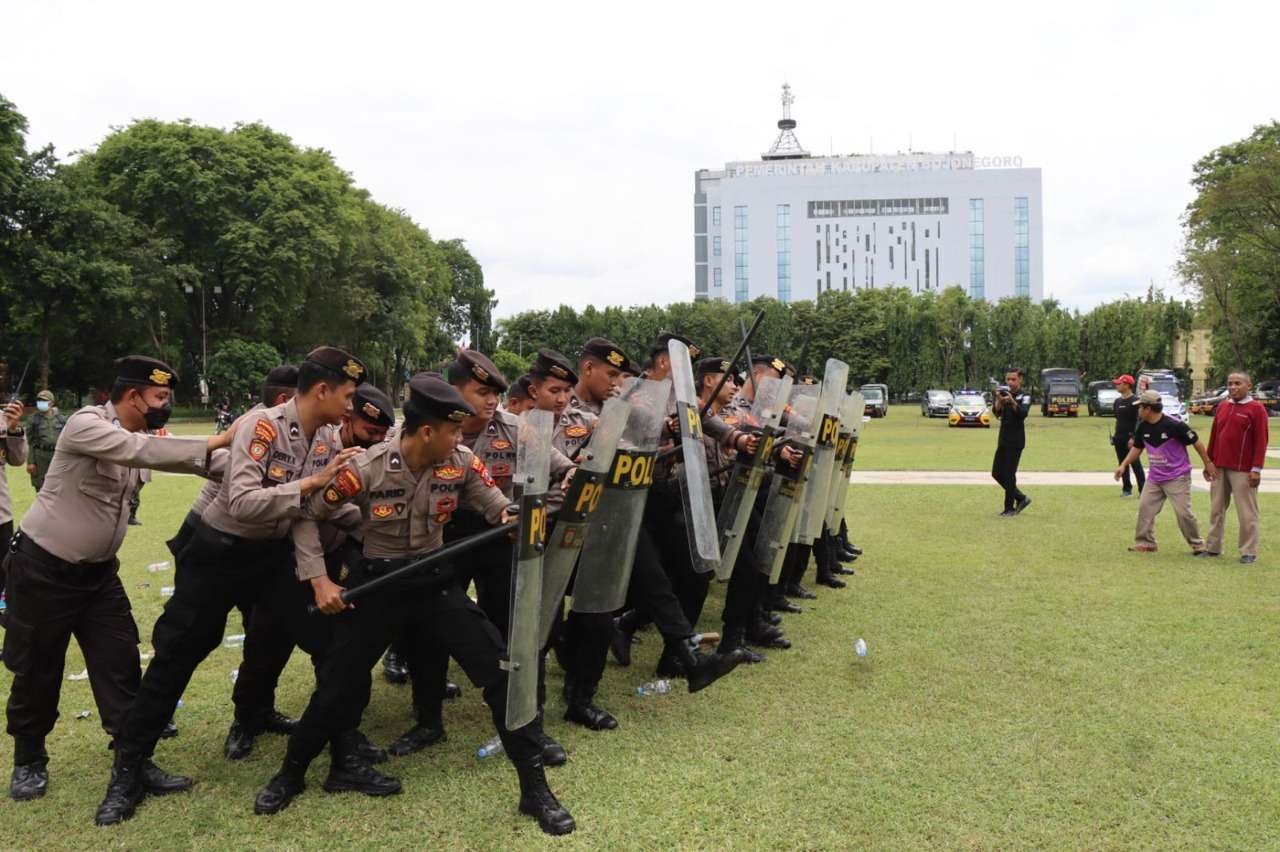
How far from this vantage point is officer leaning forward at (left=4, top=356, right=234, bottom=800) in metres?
4.06

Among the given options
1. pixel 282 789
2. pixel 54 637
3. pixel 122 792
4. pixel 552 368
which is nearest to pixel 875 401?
pixel 552 368

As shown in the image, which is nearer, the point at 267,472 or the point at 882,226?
the point at 267,472

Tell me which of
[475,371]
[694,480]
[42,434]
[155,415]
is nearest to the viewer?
[155,415]

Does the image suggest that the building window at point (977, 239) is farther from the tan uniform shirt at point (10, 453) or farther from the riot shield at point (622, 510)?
the riot shield at point (622, 510)

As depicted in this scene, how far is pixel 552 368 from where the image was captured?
16.7ft

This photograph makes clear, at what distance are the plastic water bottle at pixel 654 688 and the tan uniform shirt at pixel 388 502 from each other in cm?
187

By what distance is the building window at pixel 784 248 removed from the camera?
109625mm

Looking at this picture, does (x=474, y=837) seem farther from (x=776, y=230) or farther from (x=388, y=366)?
(x=776, y=230)

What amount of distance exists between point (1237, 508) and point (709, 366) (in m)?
6.00

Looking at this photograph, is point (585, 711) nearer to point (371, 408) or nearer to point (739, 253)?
point (371, 408)

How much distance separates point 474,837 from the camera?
3.65 meters

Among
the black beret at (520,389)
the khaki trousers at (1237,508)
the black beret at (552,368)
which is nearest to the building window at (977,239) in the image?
the khaki trousers at (1237,508)

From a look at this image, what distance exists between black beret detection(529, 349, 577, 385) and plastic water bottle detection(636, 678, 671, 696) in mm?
1810

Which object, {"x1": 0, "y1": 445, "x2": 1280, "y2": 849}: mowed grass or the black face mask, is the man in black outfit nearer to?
{"x1": 0, "y1": 445, "x2": 1280, "y2": 849}: mowed grass
